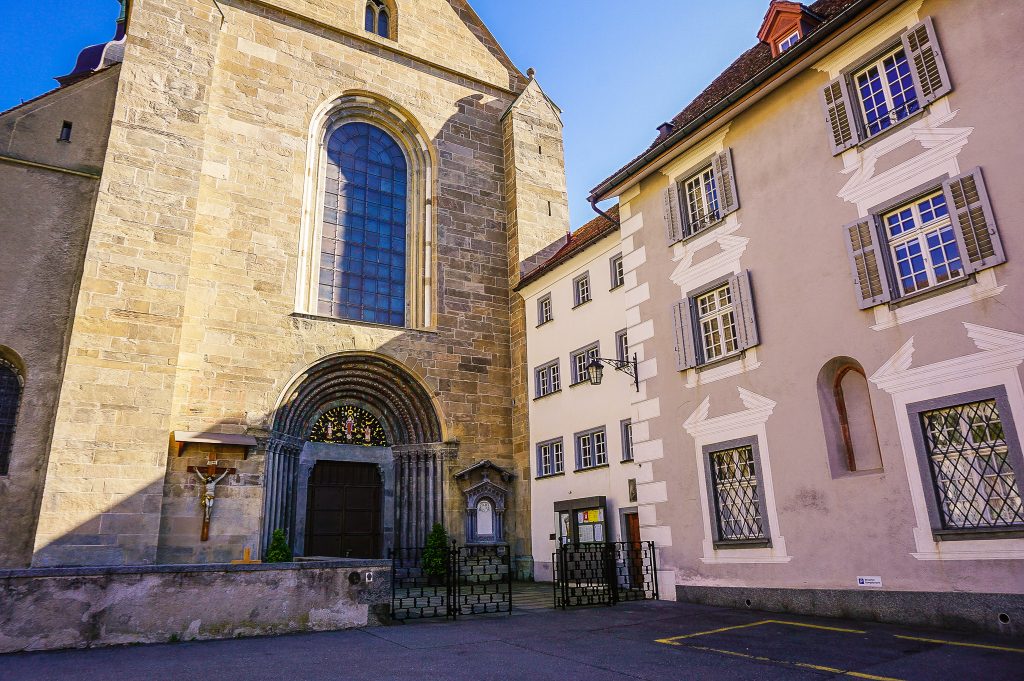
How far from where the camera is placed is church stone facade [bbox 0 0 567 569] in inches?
545

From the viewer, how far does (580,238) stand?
768 inches

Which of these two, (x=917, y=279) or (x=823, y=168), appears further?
(x=823, y=168)

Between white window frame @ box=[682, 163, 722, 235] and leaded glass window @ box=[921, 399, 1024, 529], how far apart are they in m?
4.91

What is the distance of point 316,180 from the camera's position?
18.8 meters

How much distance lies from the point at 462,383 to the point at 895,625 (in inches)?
501

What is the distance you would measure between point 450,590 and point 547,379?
8.55 meters

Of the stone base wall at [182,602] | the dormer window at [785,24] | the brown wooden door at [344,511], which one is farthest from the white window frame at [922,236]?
the brown wooden door at [344,511]

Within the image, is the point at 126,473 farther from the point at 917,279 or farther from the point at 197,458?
the point at 917,279

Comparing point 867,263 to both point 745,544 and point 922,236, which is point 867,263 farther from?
point 745,544

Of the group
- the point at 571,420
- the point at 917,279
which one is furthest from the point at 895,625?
the point at 571,420

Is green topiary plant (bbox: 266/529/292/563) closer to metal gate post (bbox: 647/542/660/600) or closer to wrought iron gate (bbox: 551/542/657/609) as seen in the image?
wrought iron gate (bbox: 551/542/657/609)

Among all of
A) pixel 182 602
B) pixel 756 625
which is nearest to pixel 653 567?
pixel 756 625

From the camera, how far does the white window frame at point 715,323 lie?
11.0m

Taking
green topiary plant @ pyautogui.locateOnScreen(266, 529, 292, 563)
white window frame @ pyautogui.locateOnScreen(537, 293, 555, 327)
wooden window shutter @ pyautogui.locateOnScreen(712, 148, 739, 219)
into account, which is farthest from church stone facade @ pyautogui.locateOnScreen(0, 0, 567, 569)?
wooden window shutter @ pyautogui.locateOnScreen(712, 148, 739, 219)
